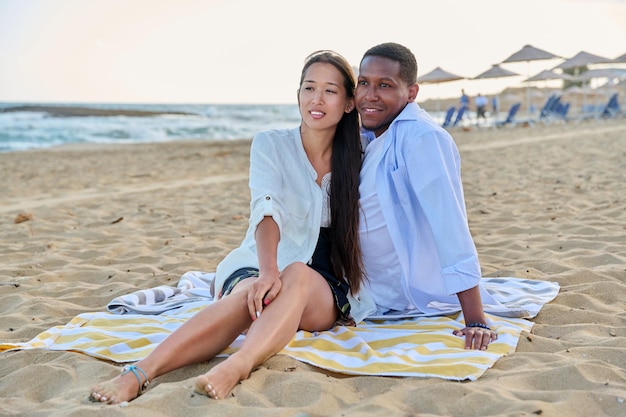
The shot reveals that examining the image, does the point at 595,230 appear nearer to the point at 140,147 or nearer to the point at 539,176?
the point at 539,176

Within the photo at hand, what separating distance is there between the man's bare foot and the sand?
1.7 inches

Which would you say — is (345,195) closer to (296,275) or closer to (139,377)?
(296,275)

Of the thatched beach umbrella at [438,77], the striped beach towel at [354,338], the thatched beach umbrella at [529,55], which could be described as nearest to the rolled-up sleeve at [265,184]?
the striped beach towel at [354,338]

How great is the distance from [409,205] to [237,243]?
95.4 inches

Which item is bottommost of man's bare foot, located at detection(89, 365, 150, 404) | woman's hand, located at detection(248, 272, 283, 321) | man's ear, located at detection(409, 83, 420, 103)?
man's bare foot, located at detection(89, 365, 150, 404)

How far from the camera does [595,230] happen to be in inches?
177

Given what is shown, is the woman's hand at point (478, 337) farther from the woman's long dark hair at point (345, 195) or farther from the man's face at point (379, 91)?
the man's face at point (379, 91)

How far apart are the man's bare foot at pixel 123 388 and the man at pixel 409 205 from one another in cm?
106

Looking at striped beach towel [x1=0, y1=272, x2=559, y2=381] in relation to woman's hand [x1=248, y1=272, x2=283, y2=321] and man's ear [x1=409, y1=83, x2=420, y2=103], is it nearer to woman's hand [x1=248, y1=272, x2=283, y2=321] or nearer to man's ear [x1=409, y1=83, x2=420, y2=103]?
woman's hand [x1=248, y1=272, x2=283, y2=321]

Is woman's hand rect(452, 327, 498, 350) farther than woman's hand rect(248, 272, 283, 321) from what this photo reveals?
Yes

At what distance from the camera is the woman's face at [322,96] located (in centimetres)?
264

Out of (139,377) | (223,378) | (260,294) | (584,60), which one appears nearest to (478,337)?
(260,294)

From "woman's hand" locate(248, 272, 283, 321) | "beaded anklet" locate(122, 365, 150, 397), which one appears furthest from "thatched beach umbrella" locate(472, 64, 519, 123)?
"beaded anklet" locate(122, 365, 150, 397)

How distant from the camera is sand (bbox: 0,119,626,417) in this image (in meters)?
2.00
